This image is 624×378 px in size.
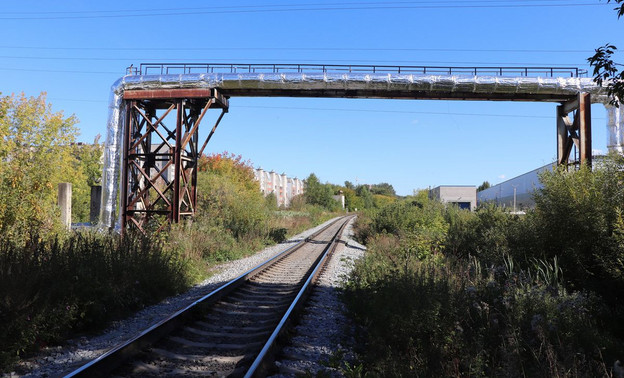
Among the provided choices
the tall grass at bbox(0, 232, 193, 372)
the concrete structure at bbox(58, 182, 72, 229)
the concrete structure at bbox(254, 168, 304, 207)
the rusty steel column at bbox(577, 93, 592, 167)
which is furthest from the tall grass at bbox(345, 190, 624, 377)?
the concrete structure at bbox(254, 168, 304, 207)

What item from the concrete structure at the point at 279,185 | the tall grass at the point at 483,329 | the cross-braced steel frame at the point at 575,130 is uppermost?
the concrete structure at the point at 279,185

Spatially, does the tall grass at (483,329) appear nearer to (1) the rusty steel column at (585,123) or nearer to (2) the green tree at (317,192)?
(1) the rusty steel column at (585,123)

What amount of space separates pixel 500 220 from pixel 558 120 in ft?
20.0

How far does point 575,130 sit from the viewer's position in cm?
1511

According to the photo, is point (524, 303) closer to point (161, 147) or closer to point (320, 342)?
point (320, 342)

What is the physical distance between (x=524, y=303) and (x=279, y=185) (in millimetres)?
101528

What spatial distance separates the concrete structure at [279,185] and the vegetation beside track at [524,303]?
7075 cm

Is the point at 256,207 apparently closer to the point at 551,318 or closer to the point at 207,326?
the point at 207,326

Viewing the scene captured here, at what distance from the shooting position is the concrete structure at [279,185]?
87.2 metres

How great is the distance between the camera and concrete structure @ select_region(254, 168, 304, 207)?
87.2 metres

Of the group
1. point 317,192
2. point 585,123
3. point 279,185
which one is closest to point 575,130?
point 585,123

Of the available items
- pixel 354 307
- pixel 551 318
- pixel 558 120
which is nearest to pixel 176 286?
pixel 354 307

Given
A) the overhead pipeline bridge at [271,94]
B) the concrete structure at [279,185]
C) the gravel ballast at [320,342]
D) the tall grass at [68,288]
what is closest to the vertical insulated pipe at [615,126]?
the overhead pipeline bridge at [271,94]

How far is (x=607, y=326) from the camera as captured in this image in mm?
6125
